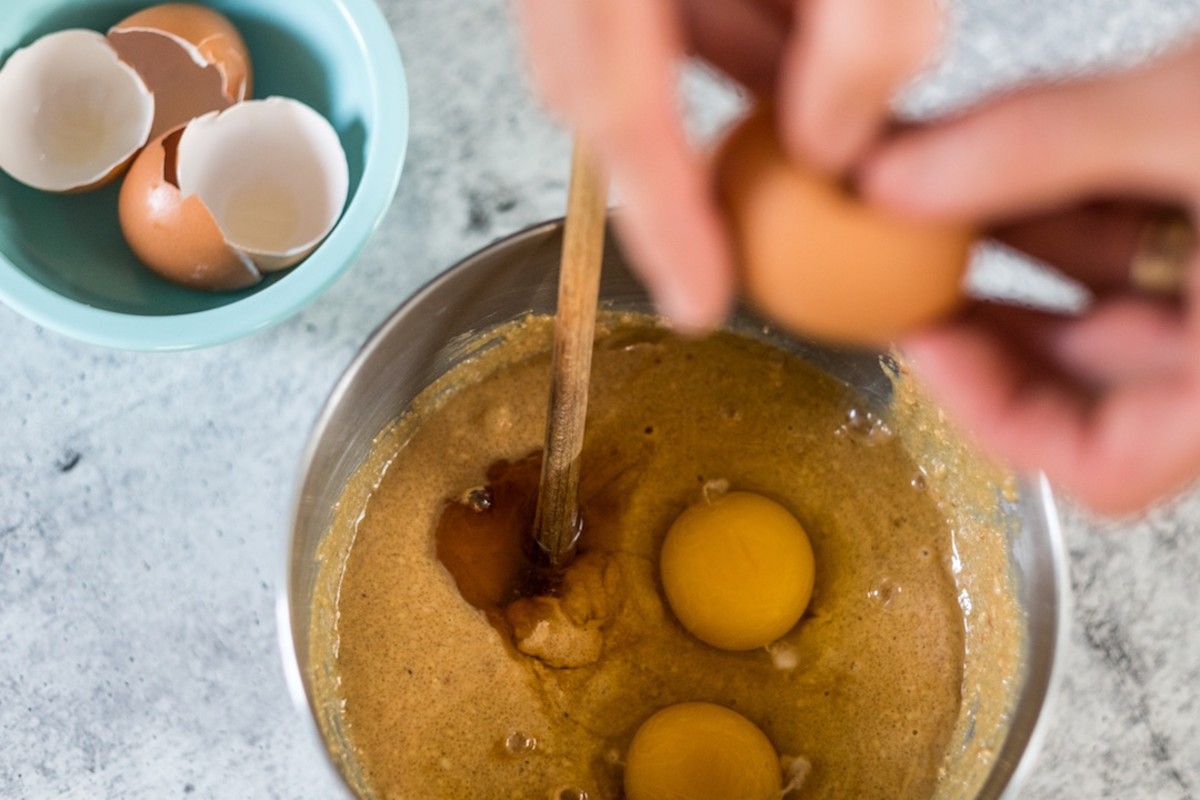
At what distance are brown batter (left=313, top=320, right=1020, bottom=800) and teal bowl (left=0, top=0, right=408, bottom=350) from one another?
168 millimetres

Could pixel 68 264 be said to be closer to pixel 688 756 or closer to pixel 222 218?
pixel 222 218

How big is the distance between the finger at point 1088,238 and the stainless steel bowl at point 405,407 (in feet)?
0.71

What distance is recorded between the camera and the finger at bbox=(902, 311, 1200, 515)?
0.52 metres

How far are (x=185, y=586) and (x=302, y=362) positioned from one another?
244mm

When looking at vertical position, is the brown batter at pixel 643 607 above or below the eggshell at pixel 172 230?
below

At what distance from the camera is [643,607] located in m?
0.93

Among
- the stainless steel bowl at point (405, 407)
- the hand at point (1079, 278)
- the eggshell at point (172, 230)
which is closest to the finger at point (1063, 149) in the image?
the hand at point (1079, 278)

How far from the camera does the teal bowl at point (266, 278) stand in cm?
91

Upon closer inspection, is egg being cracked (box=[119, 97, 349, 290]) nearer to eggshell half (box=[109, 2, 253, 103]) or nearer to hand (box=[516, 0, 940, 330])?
eggshell half (box=[109, 2, 253, 103])

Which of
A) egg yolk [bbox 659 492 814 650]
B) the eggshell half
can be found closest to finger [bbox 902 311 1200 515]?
egg yolk [bbox 659 492 814 650]

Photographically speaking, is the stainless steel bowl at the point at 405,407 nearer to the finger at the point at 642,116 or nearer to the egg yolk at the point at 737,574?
the egg yolk at the point at 737,574

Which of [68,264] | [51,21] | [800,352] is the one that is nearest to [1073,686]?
[800,352]

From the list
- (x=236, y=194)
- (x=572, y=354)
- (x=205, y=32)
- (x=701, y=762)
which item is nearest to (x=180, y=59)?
(x=205, y=32)

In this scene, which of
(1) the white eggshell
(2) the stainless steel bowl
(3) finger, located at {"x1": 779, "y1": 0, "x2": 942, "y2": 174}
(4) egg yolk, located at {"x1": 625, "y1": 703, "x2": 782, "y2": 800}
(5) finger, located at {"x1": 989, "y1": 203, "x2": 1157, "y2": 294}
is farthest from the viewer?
(1) the white eggshell
